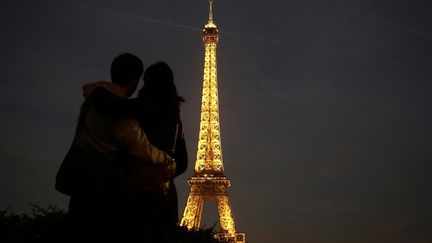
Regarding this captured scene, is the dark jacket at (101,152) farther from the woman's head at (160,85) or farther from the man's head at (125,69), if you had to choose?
the woman's head at (160,85)

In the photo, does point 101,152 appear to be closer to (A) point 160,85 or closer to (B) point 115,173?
(B) point 115,173

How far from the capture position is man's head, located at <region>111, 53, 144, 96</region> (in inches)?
154

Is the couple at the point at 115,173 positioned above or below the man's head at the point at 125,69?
below

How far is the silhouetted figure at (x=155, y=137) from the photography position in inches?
141

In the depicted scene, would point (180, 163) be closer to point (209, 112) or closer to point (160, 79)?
point (160, 79)

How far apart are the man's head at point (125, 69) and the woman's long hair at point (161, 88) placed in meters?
0.12

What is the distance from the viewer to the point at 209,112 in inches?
2064

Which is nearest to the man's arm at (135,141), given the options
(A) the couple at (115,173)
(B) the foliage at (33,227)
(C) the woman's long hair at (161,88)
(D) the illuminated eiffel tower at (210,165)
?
(A) the couple at (115,173)

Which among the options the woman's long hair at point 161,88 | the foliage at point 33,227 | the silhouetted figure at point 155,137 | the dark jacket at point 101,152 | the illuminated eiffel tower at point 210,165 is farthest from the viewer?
the illuminated eiffel tower at point 210,165

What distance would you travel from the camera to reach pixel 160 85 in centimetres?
397

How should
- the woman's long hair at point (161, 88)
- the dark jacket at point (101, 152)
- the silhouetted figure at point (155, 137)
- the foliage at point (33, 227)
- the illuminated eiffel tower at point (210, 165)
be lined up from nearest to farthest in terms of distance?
the dark jacket at point (101, 152)
the silhouetted figure at point (155, 137)
the woman's long hair at point (161, 88)
the foliage at point (33, 227)
the illuminated eiffel tower at point (210, 165)

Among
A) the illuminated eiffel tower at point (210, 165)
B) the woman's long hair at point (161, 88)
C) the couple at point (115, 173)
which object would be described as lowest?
the couple at point (115, 173)

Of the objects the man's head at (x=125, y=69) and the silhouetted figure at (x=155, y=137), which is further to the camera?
the man's head at (x=125, y=69)

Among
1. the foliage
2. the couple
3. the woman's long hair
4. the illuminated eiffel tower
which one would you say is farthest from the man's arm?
the illuminated eiffel tower
